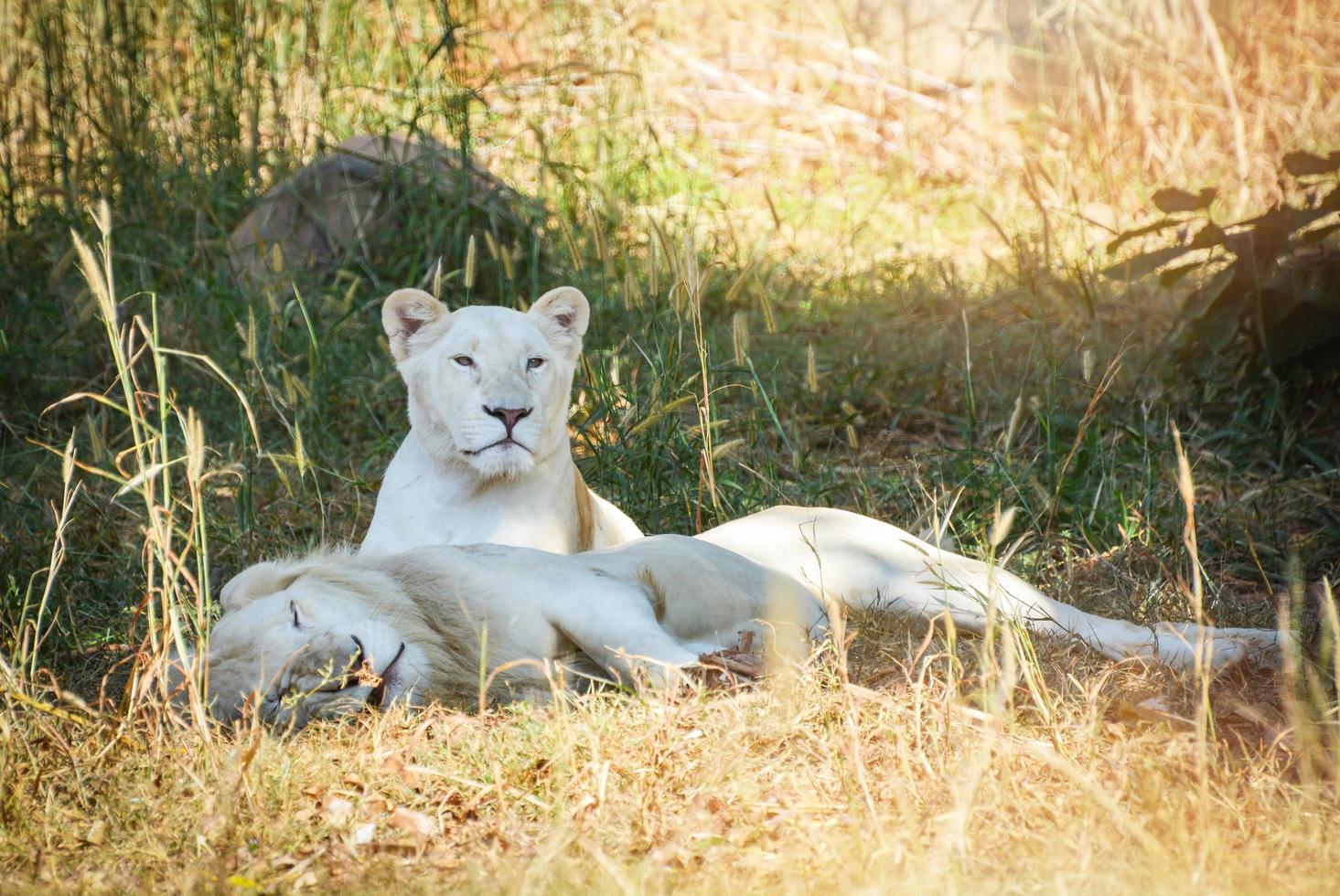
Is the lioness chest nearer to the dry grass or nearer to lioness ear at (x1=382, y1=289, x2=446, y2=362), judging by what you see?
lioness ear at (x1=382, y1=289, x2=446, y2=362)

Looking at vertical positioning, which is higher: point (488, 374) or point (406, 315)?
point (406, 315)

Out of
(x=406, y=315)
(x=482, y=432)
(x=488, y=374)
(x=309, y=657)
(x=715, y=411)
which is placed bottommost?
(x=309, y=657)

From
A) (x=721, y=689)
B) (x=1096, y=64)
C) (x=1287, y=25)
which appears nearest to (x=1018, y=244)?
(x=721, y=689)

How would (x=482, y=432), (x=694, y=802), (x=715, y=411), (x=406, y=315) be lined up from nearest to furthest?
(x=694, y=802), (x=482, y=432), (x=406, y=315), (x=715, y=411)

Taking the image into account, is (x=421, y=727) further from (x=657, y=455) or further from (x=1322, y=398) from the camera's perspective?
(x=1322, y=398)

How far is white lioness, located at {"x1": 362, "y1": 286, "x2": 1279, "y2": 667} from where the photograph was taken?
3994 mm

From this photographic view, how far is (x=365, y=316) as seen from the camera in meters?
7.07

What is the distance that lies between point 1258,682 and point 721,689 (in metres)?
1.38

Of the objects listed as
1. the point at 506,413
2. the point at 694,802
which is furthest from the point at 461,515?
the point at 694,802

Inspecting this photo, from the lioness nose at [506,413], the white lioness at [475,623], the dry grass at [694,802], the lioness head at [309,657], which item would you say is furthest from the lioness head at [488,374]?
the dry grass at [694,802]

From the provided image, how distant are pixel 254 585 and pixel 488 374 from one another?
918 mm

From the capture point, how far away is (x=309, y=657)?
10.6 feet

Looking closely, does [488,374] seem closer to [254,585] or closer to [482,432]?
[482,432]

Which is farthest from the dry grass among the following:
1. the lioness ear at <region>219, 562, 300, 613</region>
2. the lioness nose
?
the lioness nose
